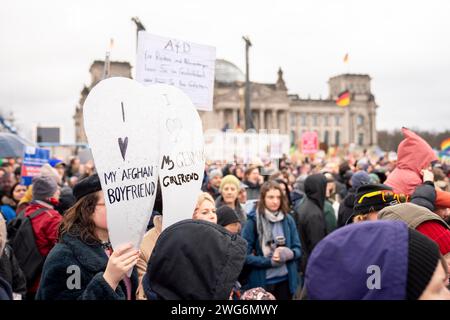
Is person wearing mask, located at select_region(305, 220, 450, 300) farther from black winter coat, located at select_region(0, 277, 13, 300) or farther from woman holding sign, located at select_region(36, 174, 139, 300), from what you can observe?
black winter coat, located at select_region(0, 277, 13, 300)

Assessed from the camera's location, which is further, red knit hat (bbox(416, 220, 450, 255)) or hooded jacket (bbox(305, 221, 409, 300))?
red knit hat (bbox(416, 220, 450, 255))

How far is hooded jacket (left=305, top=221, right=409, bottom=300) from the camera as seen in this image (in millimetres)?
1229

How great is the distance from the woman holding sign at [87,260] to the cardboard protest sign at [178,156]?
36cm

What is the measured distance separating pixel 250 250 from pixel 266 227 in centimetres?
28

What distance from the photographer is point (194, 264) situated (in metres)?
1.56

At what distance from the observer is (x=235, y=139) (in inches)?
696

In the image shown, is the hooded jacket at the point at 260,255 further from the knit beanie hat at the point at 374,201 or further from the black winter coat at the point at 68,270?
the black winter coat at the point at 68,270

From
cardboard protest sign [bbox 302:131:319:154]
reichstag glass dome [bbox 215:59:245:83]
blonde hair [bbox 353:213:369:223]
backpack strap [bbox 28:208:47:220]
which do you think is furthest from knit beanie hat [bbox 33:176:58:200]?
reichstag glass dome [bbox 215:59:245:83]

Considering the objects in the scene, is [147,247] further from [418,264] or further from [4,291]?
[418,264]

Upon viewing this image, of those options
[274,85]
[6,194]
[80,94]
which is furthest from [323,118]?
[6,194]

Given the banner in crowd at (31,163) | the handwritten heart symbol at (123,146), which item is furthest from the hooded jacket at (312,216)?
the banner in crowd at (31,163)

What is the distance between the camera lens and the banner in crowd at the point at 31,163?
7.86 metres

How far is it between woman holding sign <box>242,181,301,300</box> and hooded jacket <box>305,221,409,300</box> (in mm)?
3141
